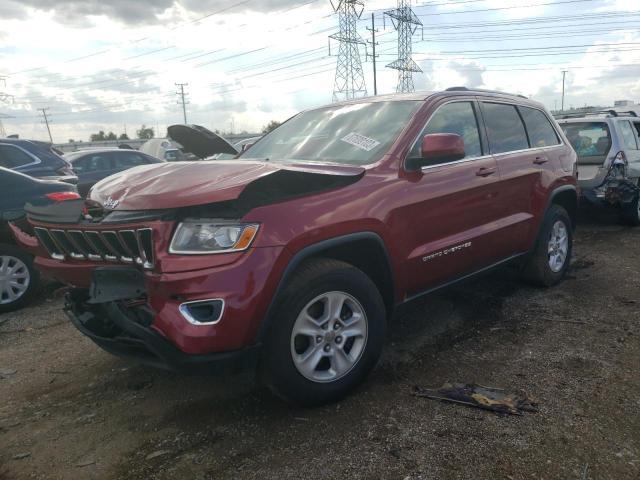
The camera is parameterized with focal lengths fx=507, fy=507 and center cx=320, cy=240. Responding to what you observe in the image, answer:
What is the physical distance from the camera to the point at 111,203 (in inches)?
109

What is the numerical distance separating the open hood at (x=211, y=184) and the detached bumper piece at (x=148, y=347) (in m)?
0.53

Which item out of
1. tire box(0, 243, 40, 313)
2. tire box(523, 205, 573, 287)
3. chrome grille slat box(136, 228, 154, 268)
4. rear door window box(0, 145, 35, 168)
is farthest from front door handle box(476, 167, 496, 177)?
rear door window box(0, 145, 35, 168)

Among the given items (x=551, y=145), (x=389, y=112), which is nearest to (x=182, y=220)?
(x=389, y=112)

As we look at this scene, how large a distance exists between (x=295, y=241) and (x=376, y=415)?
107 cm

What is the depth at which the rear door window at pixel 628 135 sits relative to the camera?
799cm

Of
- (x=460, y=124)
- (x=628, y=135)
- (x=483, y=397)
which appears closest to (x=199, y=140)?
(x=460, y=124)

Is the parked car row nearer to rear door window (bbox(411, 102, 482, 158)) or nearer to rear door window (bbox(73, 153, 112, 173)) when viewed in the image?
rear door window (bbox(411, 102, 482, 158))

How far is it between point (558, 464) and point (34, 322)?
14.5ft

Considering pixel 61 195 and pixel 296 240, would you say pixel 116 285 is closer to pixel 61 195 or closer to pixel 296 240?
pixel 296 240

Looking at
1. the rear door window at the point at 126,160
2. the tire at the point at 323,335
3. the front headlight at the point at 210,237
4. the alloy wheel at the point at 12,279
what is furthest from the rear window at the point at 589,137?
the rear door window at the point at 126,160

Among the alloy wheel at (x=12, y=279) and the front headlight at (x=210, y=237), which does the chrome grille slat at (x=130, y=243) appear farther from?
the alloy wheel at (x=12, y=279)

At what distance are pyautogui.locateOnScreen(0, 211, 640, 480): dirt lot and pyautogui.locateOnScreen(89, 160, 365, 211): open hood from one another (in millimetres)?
1229

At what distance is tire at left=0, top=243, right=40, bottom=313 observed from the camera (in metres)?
4.91

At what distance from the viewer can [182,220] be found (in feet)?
8.23
